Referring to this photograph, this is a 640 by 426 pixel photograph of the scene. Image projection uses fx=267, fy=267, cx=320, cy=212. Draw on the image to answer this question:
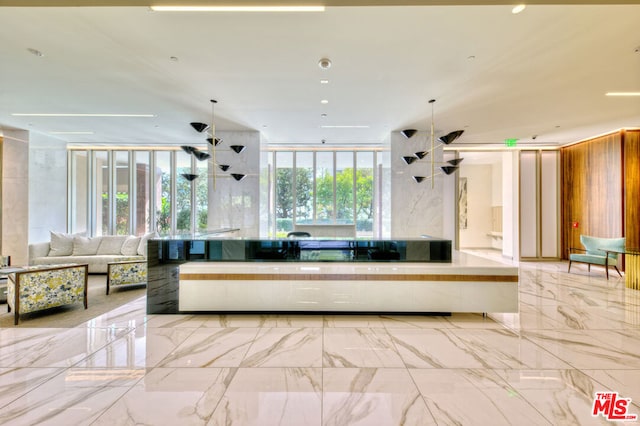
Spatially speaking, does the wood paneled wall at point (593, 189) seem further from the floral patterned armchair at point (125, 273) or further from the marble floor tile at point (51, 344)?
the floral patterned armchair at point (125, 273)

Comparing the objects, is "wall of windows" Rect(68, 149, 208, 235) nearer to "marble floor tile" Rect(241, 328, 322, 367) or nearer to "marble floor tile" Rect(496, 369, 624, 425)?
"marble floor tile" Rect(241, 328, 322, 367)

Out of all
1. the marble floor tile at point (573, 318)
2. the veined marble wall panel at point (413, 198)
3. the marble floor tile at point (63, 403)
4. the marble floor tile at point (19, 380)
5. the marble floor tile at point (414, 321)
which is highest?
the veined marble wall panel at point (413, 198)

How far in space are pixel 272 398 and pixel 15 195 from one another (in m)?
9.19

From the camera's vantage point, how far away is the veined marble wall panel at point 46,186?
712 centimetres

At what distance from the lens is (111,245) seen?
7.02 metres

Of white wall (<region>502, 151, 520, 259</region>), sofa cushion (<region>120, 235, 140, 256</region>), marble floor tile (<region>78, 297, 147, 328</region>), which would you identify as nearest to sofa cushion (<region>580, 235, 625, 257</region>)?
white wall (<region>502, 151, 520, 259</region>)

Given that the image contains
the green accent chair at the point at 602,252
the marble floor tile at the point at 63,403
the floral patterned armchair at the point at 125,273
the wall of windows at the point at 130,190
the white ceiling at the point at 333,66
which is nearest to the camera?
the marble floor tile at the point at 63,403

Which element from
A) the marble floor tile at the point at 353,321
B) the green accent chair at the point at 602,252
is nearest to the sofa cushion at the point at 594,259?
the green accent chair at the point at 602,252

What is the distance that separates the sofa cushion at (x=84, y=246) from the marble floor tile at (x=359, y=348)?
7.04m

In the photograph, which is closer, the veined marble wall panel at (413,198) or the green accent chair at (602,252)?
the green accent chair at (602,252)

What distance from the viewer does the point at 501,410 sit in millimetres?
1922

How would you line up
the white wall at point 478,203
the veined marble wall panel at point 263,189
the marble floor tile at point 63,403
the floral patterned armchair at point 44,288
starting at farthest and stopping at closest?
1. the white wall at point 478,203
2. the veined marble wall panel at point 263,189
3. the floral patterned armchair at point 44,288
4. the marble floor tile at point 63,403

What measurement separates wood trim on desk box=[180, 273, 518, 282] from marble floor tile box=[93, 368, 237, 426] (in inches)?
48.9

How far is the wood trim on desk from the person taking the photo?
343cm
